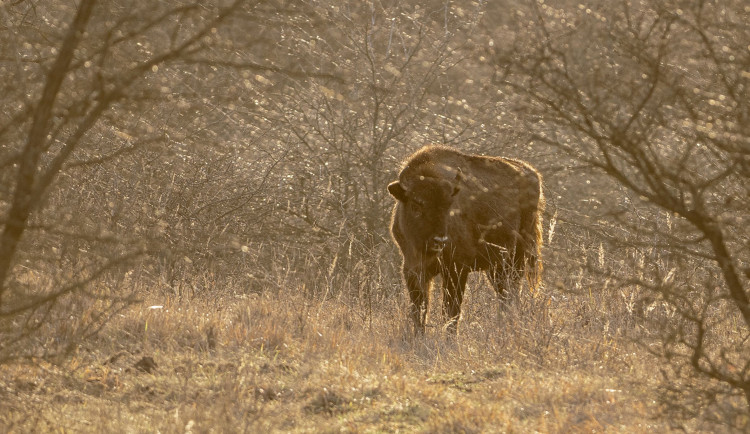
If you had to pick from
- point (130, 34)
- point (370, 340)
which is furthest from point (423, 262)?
point (130, 34)

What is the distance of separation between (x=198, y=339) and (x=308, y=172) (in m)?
6.93

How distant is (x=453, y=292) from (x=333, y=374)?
325 cm

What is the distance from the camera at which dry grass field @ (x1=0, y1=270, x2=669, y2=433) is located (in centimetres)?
554

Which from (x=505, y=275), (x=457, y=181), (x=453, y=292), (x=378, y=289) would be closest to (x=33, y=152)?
(x=457, y=181)

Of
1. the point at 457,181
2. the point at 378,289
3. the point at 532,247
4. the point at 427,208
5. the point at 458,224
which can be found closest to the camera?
the point at 427,208

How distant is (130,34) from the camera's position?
4723 millimetres

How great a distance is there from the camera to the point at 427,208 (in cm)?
959

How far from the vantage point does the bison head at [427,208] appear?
31.1ft

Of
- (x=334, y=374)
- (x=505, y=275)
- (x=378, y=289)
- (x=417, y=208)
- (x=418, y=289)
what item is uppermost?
(x=417, y=208)

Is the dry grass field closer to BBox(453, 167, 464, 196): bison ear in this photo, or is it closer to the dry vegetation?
the dry vegetation

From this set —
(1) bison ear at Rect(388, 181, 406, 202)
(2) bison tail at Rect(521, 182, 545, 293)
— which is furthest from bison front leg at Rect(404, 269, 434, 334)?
(2) bison tail at Rect(521, 182, 545, 293)

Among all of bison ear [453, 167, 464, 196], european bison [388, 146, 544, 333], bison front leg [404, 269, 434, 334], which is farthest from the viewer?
bison ear [453, 167, 464, 196]

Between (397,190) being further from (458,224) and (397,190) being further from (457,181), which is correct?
(458,224)

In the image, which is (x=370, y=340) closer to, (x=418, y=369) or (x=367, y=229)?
(x=418, y=369)
